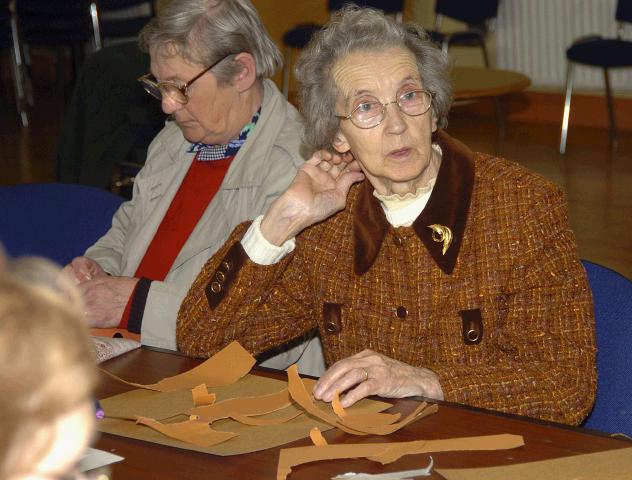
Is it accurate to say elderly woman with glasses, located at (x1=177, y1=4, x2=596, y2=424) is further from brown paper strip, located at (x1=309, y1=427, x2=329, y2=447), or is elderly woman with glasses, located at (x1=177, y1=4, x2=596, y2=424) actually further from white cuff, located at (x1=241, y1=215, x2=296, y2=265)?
Result: brown paper strip, located at (x1=309, y1=427, x2=329, y2=447)

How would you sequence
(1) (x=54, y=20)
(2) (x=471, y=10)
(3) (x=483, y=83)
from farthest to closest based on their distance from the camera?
(1) (x=54, y=20)
(2) (x=471, y=10)
(3) (x=483, y=83)

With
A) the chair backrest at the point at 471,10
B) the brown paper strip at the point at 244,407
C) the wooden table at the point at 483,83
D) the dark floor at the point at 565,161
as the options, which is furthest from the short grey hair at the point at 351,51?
the chair backrest at the point at 471,10

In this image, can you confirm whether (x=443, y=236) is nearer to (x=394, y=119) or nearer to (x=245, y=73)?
(x=394, y=119)

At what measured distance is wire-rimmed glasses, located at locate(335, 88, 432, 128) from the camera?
2314 millimetres

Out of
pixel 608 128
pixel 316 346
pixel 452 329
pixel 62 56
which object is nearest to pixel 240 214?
pixel 316 346

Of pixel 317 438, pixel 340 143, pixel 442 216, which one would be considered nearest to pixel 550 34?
pixel 340 143

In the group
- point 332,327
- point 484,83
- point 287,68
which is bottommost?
point 287,68

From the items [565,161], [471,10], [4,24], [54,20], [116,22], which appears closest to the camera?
[565,161]

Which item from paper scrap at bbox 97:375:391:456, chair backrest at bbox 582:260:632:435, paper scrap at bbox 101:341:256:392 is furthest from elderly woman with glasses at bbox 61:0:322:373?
chair backrest at bbox 582:260:632:435

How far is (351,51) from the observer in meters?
2.37

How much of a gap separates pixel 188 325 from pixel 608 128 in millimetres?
6764

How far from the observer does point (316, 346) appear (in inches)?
108

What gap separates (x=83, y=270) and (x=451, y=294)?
1.17 metres

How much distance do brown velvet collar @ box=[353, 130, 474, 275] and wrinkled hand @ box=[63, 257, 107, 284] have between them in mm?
898
